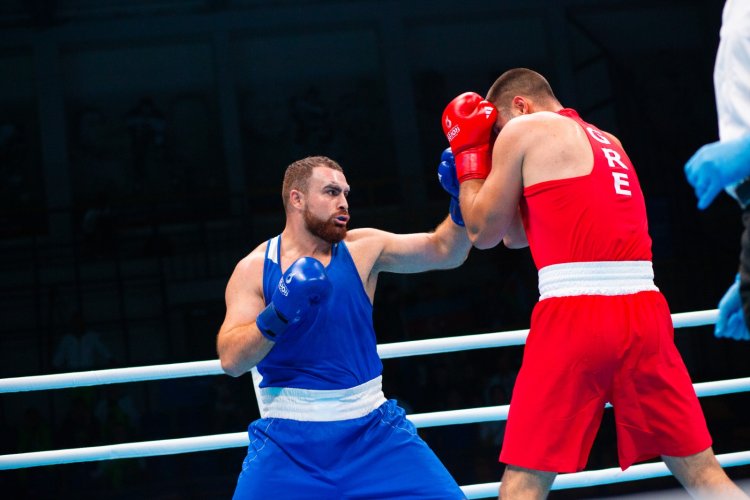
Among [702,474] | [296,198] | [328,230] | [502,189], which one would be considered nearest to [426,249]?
[328,230]

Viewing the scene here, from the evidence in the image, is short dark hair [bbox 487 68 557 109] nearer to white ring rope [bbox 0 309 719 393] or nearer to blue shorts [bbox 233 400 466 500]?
white ring rope [bbox 0 309 719 393]

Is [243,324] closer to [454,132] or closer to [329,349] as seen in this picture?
[329,349]

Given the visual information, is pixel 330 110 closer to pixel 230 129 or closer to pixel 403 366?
pixel 230 129

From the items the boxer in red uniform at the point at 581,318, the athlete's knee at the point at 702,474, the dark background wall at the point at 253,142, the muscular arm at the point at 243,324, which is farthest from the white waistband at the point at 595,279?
the dark background wall at the point at 253,142

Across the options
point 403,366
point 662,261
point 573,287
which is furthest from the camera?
point 662,261

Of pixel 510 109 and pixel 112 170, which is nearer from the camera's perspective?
A: pixel 510 109

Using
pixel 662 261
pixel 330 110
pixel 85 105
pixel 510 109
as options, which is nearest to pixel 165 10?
pixel 85 105

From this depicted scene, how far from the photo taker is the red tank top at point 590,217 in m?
2.10

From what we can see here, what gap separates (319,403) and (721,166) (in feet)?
4.30

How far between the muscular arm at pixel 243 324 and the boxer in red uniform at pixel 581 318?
25.4 inches

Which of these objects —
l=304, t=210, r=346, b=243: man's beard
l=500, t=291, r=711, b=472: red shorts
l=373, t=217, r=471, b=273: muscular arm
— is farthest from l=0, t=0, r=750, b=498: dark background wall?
l=500, t=291, r=711, b=472: red shorts

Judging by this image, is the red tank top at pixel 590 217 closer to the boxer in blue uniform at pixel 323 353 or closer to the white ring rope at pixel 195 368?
the boxer in blue uniform at pixel 323 353

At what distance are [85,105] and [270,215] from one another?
9.06 ft

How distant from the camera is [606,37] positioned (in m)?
11.1
